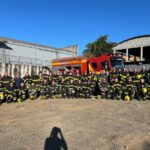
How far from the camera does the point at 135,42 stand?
31359 mm

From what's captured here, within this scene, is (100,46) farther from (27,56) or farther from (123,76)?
(123,76)

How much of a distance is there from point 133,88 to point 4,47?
22.0 m

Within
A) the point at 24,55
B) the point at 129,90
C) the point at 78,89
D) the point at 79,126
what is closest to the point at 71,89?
the point at 78,89

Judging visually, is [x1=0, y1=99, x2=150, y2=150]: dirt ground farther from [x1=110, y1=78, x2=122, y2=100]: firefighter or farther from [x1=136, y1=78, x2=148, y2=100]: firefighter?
[x1=110, y1=78, x2=122, y2=100]: firefighter

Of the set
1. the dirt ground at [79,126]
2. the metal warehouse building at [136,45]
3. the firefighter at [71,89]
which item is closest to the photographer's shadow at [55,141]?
the dirt ground at [79,126]

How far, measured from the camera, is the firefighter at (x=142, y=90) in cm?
1421

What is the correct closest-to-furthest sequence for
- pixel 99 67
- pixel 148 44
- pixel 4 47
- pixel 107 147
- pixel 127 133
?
pixel 107 147
pixel 127 133
pixel 99 67
pixel 148 44
pixel 4 47

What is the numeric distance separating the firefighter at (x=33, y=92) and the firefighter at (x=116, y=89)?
5.39 meters

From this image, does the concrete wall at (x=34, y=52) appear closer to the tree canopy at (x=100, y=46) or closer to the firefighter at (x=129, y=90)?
the tree canopy at (x=100, y=46)

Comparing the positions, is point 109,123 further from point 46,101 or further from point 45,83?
point 45,83

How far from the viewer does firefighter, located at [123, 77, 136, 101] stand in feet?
47.5

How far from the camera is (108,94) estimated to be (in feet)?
49.9

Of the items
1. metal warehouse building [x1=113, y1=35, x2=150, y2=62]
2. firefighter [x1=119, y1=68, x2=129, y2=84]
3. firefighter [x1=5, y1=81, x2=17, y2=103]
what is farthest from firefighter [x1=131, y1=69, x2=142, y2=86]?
metal warehouse building [x1=113, y1=35, x2=150, y2=62]

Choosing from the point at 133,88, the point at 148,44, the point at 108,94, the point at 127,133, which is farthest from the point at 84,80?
the point at 148,44
